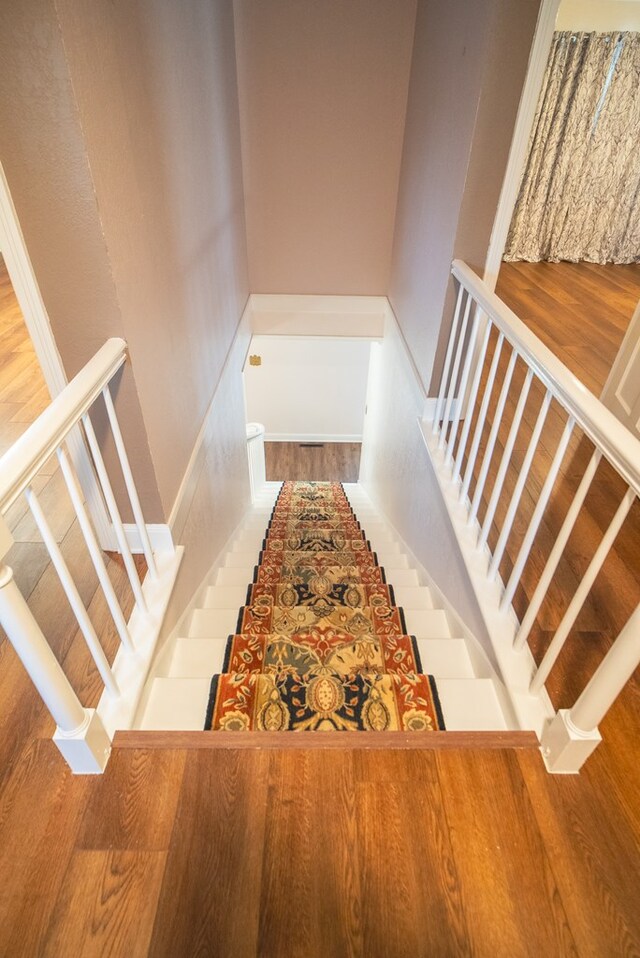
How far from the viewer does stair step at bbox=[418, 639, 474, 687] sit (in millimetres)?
1758

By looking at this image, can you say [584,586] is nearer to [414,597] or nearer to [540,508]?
[540,508]

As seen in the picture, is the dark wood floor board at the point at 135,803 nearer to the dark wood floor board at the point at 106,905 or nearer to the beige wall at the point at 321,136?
the dark wood floor board at the point at 106,905

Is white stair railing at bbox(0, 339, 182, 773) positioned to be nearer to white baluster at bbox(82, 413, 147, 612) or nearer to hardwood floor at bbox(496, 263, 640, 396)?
white baluster at bbox(82, 413, 147, 612)

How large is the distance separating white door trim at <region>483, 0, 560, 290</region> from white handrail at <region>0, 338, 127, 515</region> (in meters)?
1.71

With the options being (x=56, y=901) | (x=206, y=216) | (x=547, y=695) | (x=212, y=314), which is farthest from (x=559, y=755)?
(x=206, y=216)

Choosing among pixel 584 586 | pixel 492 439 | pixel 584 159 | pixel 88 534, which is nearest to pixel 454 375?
pixel 492 439

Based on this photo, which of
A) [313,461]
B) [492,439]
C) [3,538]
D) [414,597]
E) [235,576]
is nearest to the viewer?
[3,538]

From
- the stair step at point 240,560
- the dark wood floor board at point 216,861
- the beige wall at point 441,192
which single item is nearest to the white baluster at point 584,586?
the beige wall at point 441,192

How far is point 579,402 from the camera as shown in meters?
1.10

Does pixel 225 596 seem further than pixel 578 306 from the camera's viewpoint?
No

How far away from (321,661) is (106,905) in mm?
→ 877

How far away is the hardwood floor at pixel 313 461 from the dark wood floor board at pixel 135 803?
554 cm

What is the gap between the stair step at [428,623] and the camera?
210 cm

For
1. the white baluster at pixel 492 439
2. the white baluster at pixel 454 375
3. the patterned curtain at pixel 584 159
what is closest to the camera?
the white baluster at pixel 492 439
